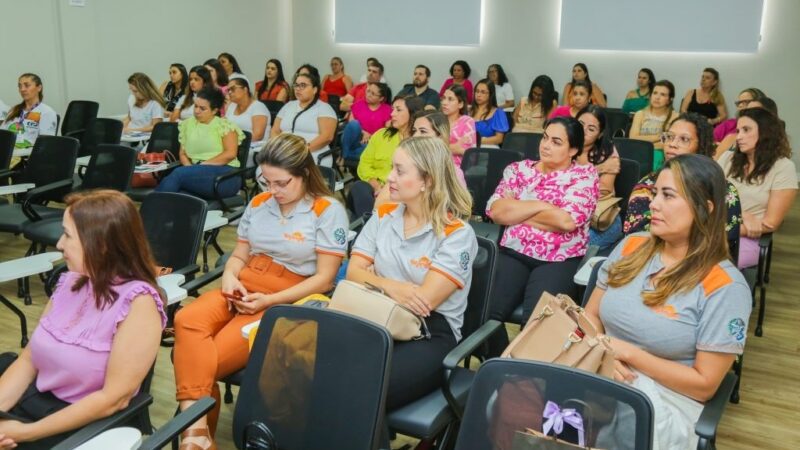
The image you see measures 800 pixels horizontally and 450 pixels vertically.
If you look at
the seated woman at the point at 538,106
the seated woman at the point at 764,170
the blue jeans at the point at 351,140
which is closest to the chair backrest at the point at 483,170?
the seated woman at the point at 764,170

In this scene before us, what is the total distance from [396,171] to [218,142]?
9.89ft

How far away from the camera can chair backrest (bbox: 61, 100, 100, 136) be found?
685cm

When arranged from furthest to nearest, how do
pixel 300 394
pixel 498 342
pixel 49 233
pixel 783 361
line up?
pixel 49 233 < pixel 783 361 < pixel 498 342 < pixel 300 394

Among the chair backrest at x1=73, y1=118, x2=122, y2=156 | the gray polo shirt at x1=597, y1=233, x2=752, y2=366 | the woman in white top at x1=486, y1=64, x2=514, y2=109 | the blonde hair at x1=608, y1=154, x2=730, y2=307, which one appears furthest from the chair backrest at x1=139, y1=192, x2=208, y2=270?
the woman in white top at x1=486, y1=64, x2=514, y2=109

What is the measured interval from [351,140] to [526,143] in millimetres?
1853

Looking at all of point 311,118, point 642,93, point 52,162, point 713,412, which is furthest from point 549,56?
point 713,412

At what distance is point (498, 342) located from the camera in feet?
9.10

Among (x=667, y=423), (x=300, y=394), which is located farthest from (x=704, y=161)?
(x=300, y=394)

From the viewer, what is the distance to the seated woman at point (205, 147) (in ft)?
16.5

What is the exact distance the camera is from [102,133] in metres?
6.00

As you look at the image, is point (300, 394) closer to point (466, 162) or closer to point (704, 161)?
point (704, 161)

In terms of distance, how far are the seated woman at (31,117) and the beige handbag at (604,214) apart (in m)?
4.58

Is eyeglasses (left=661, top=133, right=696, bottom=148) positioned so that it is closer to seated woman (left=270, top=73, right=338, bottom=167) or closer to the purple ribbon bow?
the purple ribbon bow

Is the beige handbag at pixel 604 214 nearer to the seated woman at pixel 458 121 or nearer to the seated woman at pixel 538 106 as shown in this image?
the seated woman at pixel 458 121
